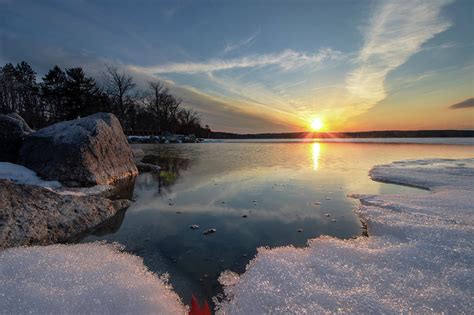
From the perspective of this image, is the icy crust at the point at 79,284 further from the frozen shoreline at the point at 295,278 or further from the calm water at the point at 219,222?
the calm water at the point at 219,222

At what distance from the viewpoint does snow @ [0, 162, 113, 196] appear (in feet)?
14.4

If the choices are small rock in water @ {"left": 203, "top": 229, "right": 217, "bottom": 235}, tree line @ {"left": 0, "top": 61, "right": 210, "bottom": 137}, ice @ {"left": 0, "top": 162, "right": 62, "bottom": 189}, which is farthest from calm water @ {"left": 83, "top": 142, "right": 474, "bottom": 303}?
tree line @ {"left": 0, "top": 61, "right": 210, "bottom": 137}

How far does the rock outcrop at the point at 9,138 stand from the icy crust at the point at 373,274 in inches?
259

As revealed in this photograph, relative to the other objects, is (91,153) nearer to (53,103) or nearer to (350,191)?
(350,191)

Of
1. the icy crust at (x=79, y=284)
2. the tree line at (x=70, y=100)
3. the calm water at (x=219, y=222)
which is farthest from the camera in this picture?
the tree line at (x=70, y=100)

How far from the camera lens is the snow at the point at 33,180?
14.4 feet

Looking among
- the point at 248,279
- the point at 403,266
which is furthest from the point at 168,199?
the point at 403,266

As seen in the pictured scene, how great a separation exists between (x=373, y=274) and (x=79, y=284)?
2354 millimetres

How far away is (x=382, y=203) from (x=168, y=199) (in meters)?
3.80

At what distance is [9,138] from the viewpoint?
5.75 metres

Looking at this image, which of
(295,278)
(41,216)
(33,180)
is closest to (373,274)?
(295,278)

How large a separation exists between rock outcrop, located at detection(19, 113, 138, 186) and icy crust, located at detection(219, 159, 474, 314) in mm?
4488

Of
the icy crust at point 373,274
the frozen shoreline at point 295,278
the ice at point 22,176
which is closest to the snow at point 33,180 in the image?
the ice at point 22,176

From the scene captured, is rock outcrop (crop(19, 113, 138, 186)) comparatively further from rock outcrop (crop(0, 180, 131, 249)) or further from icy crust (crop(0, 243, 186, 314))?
icy crust (crop(0, 243, 186, 314))
